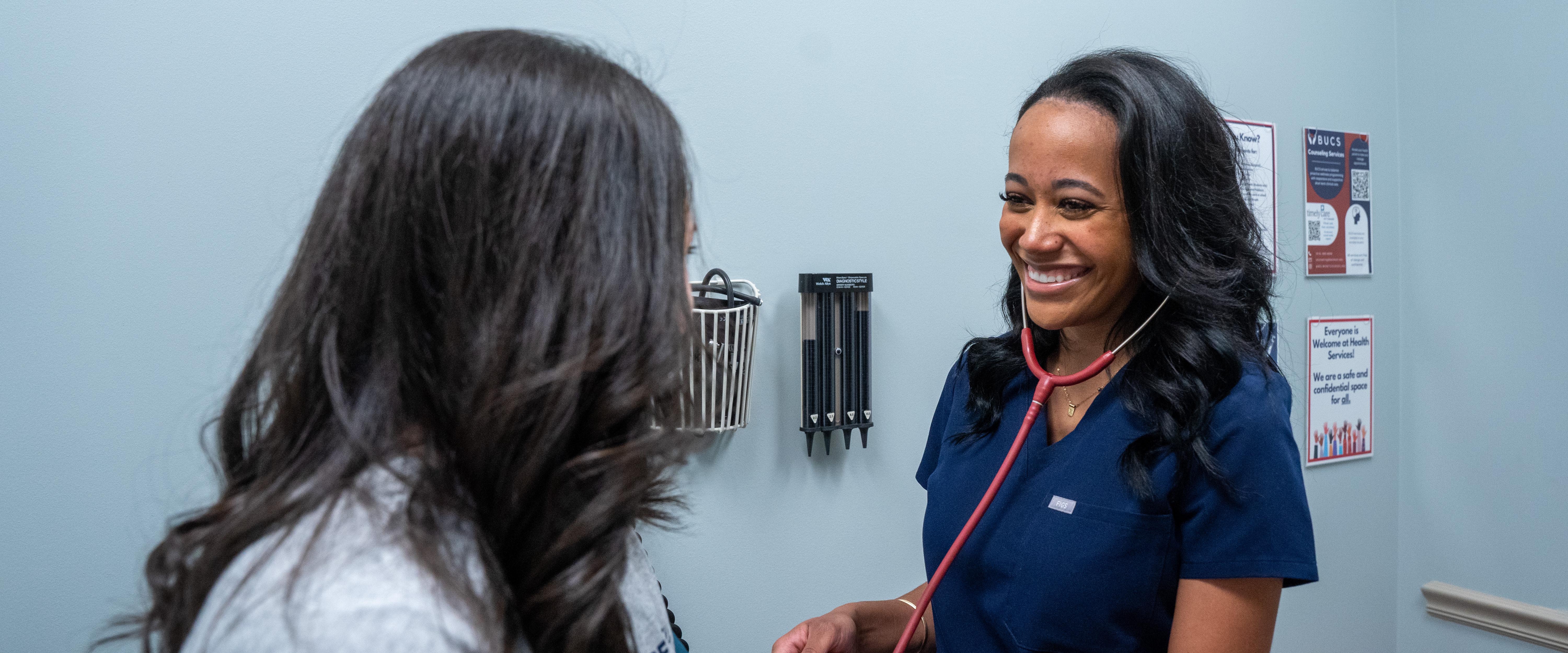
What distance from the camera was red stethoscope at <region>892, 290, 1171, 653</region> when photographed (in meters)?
0.91

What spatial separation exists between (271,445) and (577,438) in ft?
0.55

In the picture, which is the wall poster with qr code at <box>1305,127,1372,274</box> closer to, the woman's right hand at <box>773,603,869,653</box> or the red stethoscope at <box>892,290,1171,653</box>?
the red stethoscope at <box>892,290,1171,653</box>

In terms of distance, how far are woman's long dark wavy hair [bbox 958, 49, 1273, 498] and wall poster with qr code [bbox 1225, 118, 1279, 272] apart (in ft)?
3.68

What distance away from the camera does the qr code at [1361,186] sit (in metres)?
2.09

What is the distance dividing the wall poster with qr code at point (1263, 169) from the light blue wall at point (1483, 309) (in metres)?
0.43

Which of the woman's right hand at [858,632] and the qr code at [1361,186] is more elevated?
the qr code at [1361,186]

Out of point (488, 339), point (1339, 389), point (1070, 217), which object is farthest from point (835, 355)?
point (1339, 389)

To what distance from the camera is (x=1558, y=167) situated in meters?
1.82

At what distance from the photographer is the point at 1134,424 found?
35.9 inches

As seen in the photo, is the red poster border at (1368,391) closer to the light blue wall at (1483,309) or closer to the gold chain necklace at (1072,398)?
the light blue wall at (1483,309)

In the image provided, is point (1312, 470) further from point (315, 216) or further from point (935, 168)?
point (315, 216)

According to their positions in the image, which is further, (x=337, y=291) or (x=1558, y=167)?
(x=1558, y=167)

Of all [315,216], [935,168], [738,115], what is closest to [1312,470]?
[935,168]

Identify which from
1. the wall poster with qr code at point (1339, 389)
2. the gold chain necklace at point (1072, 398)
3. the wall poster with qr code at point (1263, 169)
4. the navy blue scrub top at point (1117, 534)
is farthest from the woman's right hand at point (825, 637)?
the wall poster with qr code at point (1339, 389)
